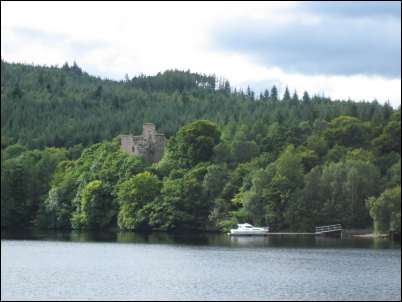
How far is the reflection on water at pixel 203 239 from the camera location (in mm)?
91062

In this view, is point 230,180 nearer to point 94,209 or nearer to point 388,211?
point 94,209

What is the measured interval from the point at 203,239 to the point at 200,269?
32325 millimetres

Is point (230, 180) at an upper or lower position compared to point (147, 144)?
lower

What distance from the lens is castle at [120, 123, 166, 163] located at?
5576 inches

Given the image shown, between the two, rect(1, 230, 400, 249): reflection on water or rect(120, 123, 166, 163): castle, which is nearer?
rect(1, 230, 400, 249): reflection on water

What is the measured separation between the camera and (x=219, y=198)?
118438 mm

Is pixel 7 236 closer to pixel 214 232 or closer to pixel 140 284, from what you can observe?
pixel 214 232

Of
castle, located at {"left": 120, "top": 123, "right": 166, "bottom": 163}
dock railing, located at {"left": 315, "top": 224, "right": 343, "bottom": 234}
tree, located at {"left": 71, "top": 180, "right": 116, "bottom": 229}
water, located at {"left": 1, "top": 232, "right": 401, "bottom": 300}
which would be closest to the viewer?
water, located at {"left": 1, "top": 232, "right": 401, "bottom": 300}

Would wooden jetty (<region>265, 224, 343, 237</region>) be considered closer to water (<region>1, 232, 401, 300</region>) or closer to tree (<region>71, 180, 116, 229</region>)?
water (<region>1, 232, 401, 300</region>)

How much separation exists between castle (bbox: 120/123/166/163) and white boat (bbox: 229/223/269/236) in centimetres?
3343

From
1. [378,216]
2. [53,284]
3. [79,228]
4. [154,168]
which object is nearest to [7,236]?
[79,228]

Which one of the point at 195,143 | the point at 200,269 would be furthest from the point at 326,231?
the point at 200,269

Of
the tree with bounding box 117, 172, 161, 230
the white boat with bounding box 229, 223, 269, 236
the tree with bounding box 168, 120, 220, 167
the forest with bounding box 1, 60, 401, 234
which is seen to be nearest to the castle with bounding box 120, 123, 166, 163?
the forest with bounding box 1, 60, 401, 234

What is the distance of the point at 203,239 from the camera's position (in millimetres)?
101125
